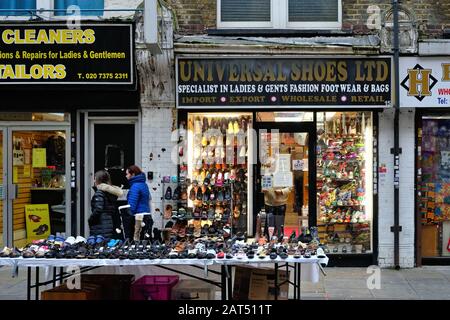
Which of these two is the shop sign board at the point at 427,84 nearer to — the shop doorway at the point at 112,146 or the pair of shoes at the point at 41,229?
the shop doorway at the point at 112,146

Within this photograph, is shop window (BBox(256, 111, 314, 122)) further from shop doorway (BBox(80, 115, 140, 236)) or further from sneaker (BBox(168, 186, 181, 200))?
shop doorway (BBox(80, 115, 140, 236))

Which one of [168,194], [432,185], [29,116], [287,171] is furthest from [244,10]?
[432,185]

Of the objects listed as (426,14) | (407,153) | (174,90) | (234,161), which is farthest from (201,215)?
(426,14)

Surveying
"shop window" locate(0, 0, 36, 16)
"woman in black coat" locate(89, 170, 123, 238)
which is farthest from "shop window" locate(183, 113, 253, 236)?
"shop window" locate(0, 0, 36, 16)

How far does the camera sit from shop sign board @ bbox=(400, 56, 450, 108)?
360 inches

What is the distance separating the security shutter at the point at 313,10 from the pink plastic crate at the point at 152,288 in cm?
531

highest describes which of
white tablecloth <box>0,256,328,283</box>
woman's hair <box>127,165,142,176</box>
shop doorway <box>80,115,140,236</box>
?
shop doorway <box>80,115,140,236</box>

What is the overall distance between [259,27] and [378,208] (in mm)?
3651

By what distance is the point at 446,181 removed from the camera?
32.1 ft

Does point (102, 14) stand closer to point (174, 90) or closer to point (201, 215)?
point (174, 90)

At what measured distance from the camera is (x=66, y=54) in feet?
29.9

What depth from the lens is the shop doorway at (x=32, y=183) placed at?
9.97m

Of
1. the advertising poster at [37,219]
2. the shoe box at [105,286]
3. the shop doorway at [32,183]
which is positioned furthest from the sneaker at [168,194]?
the shoe box at [105,286]

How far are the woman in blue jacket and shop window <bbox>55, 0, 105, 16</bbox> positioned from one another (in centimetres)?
292
